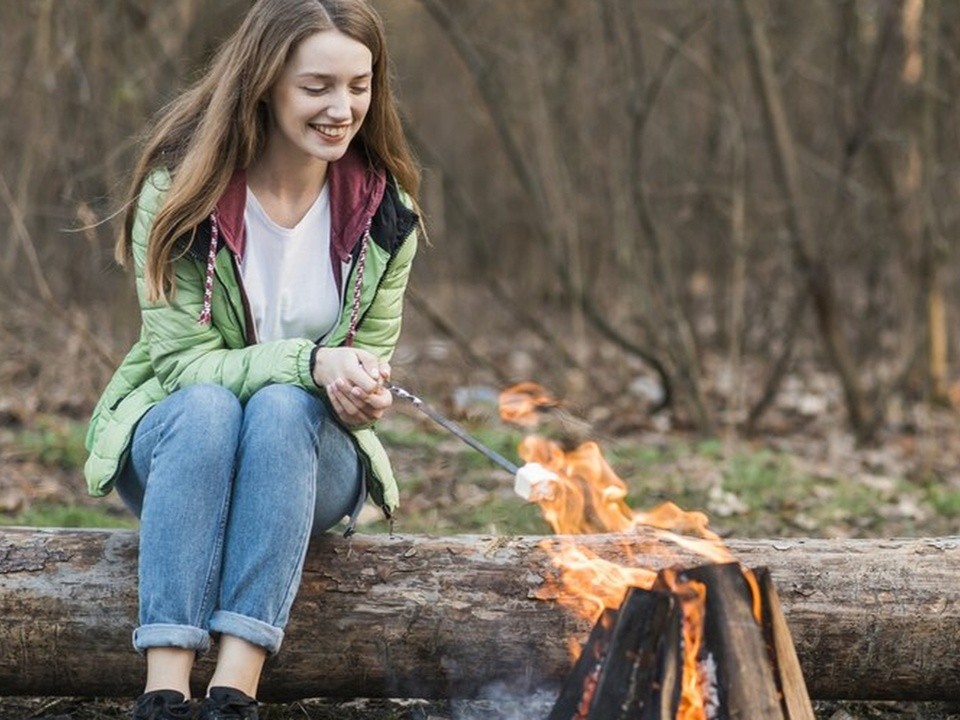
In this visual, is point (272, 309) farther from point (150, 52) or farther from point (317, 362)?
point (150, 52)

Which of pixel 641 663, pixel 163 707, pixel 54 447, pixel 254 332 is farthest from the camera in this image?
pixel 54 447

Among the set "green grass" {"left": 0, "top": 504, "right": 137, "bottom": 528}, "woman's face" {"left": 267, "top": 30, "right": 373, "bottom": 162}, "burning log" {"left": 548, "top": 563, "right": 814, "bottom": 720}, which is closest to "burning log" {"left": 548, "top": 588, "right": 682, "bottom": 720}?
"burning log" {"left": 548, "top": 563, "right": 814, "bottom": 720}

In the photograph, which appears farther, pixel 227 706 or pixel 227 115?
pixel 227 115

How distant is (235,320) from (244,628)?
0.78 metres

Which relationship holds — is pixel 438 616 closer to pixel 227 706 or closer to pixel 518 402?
pixel 227 706

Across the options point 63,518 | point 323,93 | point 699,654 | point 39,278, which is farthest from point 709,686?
point 39,278

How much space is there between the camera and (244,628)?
2.88 m

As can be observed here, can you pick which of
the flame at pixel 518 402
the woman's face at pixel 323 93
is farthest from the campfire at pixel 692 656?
the woman's face at pixel 323 93

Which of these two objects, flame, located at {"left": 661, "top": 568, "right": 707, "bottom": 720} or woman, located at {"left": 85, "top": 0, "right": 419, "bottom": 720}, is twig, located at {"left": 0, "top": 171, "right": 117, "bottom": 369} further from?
flame, located at {"left": 661, "top": 568, "right": 707, "bottom": 720}

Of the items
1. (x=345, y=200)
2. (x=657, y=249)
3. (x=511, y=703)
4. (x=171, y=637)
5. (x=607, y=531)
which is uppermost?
(x=345, y=200)

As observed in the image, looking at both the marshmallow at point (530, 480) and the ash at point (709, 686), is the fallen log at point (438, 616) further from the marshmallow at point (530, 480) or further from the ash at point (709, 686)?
the ash at point (709, 686)

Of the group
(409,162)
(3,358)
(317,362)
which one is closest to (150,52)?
(3,358)

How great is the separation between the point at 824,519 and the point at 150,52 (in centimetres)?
487

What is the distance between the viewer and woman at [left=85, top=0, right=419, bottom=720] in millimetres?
2895
